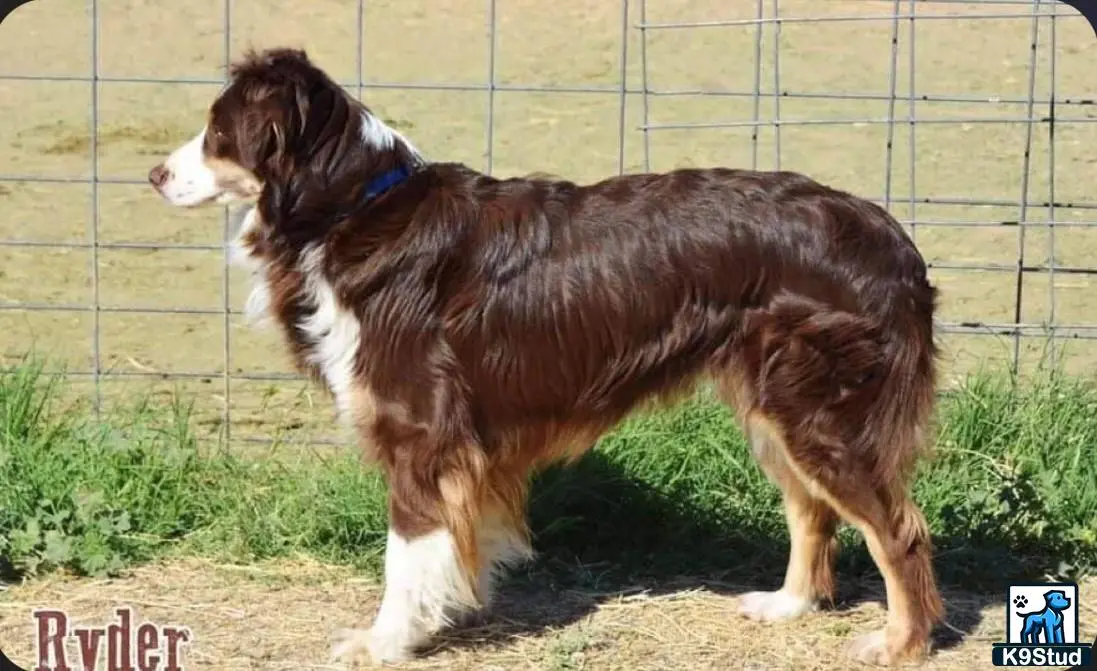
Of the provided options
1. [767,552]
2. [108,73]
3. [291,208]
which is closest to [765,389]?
[767,552]

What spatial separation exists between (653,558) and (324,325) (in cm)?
161

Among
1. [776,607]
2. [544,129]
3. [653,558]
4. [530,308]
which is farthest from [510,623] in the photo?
[544,129]

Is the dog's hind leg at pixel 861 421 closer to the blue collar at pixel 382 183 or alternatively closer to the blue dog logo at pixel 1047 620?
the blue dog logo at pixel 1047 620

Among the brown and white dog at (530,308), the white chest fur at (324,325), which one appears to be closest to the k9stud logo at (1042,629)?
the brown and white dog at (530,308)

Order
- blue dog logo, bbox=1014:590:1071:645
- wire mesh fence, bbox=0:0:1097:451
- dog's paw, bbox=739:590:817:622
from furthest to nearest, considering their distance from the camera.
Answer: wire mesh fence, bbox=0:0:1097:451 → dog's paw, bbox=739:590:817:622 → blue dog logo, bbox=1014:590:1071:645

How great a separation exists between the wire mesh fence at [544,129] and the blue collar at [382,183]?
640 millimetres

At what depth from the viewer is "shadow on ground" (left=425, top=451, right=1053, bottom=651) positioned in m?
4.99

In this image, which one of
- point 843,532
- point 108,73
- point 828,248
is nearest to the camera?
point 828,248

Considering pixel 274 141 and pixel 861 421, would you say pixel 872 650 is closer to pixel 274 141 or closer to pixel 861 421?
pixel 861 421

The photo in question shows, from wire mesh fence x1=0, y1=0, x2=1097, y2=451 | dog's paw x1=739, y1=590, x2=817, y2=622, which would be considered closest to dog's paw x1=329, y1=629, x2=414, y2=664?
wire mesh fence x1=0, y1=0, x2=1097, y2=451

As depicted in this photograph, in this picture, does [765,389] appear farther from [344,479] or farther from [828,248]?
[344,479]

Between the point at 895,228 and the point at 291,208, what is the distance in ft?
6.01

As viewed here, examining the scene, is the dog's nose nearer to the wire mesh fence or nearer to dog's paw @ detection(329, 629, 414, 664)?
the wire mesh fence

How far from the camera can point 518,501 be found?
470 centimetres
